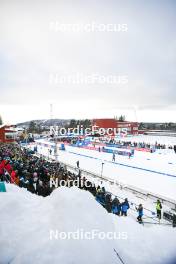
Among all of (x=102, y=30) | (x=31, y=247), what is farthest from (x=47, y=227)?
(x=102, y=30)

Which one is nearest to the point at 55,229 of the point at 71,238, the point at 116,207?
the point at 71,238

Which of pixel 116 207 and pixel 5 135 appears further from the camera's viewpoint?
pixel 5 135

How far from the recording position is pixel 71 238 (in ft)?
17.3

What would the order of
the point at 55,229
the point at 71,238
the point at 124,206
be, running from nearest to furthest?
the point at 71,238 → the point at 55,229 → the point at 124,206

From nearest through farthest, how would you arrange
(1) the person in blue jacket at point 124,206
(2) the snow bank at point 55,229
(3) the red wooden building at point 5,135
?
(2) the snow bank at point 55,229, (1) the person in blue jacket at point 124,206, (3) the red wooden building at point 5,135

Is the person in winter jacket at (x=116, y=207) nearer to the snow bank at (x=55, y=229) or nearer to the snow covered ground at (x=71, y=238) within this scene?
the snow covered ground at (x=71, y=238)

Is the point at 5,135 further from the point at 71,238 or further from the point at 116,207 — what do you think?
the point at 71,238

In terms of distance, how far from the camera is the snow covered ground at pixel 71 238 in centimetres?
499

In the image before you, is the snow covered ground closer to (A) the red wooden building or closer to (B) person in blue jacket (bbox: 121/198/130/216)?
(B) person in blue jacket (bbox: 121/198/130/216)

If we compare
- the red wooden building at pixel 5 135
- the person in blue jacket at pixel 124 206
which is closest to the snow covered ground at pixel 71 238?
the person in blue jacket at pixel 124 206

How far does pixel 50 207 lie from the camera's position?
259 inches

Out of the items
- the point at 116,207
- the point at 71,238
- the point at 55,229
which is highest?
the point at 55,229

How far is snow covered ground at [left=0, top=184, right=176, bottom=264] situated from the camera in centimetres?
499

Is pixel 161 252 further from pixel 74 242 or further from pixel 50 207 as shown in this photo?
pixel 50 207
